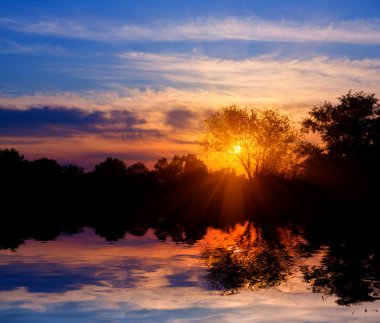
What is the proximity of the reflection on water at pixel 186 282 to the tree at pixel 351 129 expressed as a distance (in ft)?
181

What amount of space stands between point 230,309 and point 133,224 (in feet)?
136

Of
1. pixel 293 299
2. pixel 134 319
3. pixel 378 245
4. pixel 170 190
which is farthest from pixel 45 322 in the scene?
pixel 170 190

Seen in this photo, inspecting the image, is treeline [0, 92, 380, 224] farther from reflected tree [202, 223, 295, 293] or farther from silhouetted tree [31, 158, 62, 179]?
reflected tree [202, 223, 295, 293]

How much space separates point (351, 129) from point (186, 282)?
75.4 m

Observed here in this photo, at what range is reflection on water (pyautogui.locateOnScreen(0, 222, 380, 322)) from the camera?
1711cm

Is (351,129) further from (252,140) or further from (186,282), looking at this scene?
(186,282)

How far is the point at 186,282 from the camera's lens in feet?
75.0

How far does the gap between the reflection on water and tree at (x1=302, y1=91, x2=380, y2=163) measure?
2176 inches

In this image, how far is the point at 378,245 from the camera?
37.0m

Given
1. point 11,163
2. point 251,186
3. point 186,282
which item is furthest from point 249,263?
point 11,163

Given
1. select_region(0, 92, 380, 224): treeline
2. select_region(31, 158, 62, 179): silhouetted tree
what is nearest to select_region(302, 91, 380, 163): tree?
select_region(0, 92, 380, 224): treeline

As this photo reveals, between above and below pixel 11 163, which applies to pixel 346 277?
below

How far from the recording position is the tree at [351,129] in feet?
293

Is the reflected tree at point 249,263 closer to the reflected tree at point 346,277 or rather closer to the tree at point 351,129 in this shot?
the reflected tree at point 346,277
